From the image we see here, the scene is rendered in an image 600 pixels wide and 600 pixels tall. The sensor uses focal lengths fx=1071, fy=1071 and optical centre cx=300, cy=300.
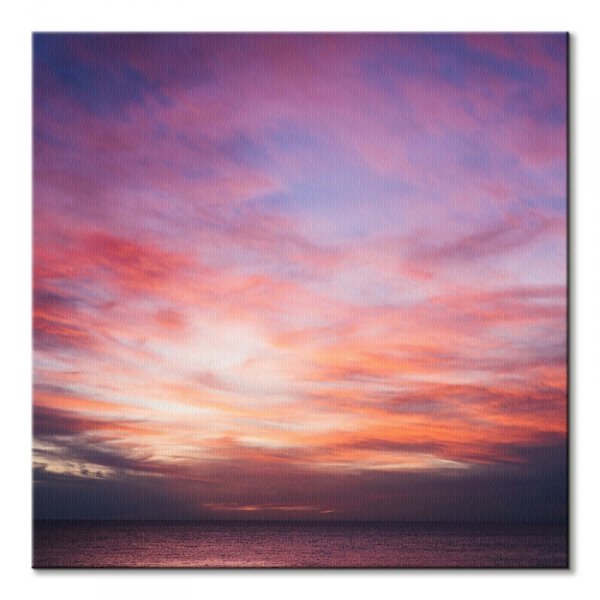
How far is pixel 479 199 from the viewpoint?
14.5ft

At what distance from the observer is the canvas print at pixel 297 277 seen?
4.38 m

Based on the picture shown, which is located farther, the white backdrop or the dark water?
the white backdrop

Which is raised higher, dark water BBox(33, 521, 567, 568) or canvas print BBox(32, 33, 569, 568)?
canvas print BBox(32, 33, 569, 568)

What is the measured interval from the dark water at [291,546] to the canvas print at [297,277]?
0.10ft

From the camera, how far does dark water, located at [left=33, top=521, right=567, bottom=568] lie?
4168 millimetres

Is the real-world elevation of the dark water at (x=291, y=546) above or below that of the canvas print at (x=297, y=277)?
below

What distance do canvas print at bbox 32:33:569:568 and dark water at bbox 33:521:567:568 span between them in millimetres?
29

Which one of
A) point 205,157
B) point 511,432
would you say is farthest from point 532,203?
point 205,157

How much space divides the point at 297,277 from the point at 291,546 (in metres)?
1.09

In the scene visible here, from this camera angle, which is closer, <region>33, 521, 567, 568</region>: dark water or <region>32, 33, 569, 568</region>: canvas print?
<region>33, 521, 567, 568</region>: dark water

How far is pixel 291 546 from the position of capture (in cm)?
425
